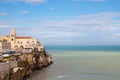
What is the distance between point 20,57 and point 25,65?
144 inches

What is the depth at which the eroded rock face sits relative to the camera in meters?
46.5

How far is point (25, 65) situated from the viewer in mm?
64125

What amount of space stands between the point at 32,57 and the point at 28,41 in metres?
25.8

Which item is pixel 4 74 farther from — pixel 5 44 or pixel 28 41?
pixel 28 41

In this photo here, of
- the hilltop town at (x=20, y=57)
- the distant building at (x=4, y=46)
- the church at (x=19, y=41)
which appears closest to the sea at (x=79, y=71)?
the hilltop town at (x=20, y=57)

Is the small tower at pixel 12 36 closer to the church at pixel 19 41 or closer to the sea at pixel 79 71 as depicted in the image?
the church at pixel 19 41

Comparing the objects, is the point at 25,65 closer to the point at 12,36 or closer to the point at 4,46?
the point at 4,46

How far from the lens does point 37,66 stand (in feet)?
250

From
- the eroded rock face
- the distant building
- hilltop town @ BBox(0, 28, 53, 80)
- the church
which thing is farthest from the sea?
the distant building

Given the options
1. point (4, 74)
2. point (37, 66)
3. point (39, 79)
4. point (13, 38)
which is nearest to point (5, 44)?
point (13, 38)

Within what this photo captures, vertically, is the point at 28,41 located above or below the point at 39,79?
above

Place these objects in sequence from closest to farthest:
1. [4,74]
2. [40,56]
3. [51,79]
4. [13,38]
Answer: [4,74], [51,79], [40,56], [13,38]

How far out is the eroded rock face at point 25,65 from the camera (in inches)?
1830

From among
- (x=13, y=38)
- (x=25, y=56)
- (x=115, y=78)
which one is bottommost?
(x=115, y=78)
